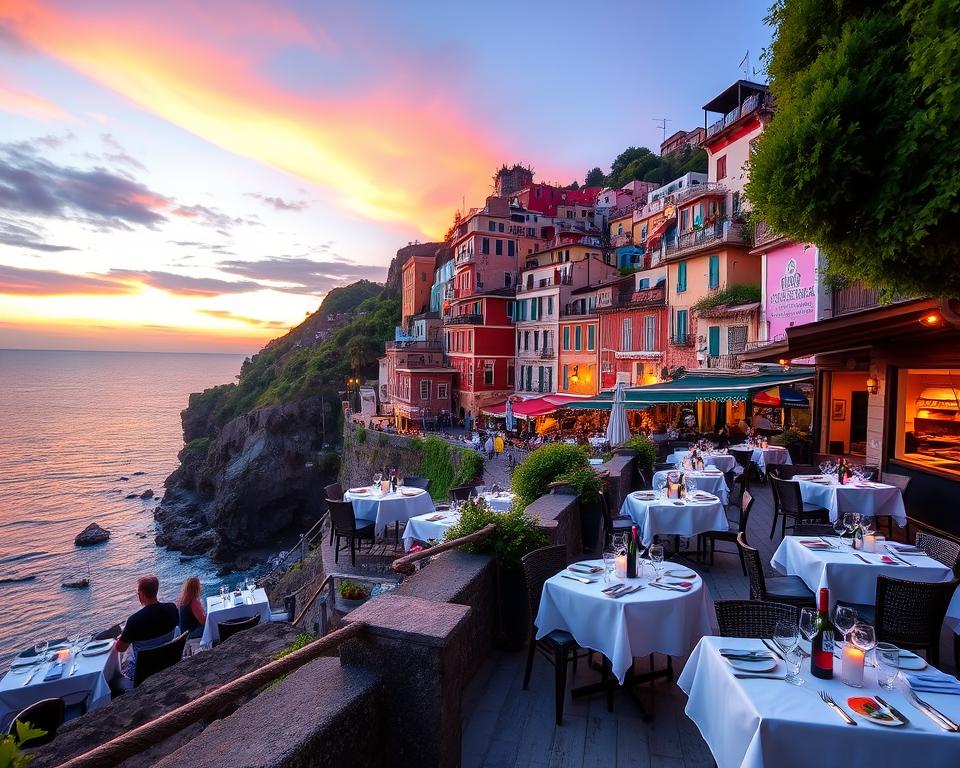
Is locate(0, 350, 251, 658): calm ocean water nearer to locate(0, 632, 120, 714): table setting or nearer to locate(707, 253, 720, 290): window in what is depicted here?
locate(0, 632, 120, 714): table setting

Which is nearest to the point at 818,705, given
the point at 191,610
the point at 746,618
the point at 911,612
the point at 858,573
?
the point at 746,618

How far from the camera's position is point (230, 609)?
396 inches

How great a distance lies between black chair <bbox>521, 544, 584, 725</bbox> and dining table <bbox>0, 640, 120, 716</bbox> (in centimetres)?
611

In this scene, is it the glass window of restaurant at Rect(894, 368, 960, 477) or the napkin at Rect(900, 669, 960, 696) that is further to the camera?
the glass window of restaurant at Rect(894, 368, 960, 477)

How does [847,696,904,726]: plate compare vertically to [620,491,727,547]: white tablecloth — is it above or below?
above

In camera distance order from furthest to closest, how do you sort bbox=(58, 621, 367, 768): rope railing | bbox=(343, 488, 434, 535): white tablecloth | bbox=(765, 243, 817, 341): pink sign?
bbox=(765, 243, 817, 341): pink sign → bbox=(343, 488, 434, 535): white tablecloth → bbox=(58, 621, 367, 768): rope railing

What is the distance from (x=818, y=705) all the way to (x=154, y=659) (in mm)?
7219

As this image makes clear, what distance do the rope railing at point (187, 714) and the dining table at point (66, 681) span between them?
6.51 m

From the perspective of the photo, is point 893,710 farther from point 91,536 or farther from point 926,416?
point 91,536

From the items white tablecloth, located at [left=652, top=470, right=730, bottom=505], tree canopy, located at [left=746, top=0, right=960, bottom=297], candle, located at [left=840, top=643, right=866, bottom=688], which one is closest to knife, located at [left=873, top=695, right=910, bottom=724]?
candle, located at [left=840, top=643, right=866, bottom=688]

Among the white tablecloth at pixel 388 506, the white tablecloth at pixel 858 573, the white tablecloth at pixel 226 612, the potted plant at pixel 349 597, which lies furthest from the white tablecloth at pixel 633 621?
the white tablecloth at pixel 226 612

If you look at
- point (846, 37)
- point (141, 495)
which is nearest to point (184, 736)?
point (846, 37)

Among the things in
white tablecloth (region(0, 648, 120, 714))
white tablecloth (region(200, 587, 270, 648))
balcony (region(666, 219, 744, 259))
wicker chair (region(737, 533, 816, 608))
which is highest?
balcony (region(666, 219, 744, 259))

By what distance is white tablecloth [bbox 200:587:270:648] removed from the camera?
9562 millimetres
